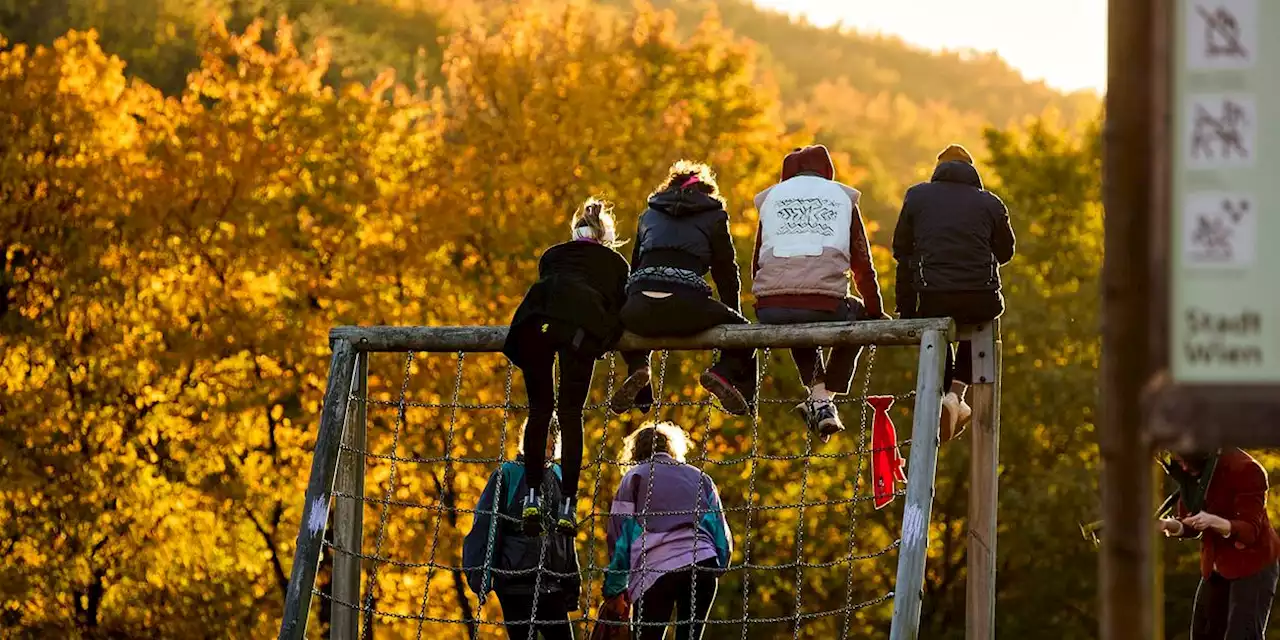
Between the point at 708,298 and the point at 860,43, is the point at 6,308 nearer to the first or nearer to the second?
the point at 708,298

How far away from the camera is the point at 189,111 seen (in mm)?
25375

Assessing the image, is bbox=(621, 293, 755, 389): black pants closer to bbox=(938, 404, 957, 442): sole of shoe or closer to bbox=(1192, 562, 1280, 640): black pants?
bbox=(938, 404, 957, 442): sole of shoe

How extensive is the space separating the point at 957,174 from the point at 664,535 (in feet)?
7.39

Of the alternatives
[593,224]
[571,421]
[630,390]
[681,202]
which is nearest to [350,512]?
[571,421]

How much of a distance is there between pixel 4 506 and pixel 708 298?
14.8 meters

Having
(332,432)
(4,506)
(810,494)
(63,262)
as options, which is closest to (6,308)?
(63,262)

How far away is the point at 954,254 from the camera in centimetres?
867

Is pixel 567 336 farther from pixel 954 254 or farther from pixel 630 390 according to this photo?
pixel 954 254

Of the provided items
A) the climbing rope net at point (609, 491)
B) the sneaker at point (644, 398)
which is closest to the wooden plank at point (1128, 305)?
the sneaker at point (644, 398)

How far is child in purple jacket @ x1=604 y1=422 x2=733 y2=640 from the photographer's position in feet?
28.0

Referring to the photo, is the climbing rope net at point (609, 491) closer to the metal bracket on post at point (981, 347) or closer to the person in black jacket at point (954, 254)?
the person in black jacket at point (954, 254)

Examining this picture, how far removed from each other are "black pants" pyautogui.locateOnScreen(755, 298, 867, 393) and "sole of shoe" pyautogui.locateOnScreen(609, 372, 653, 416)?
2.20 feet

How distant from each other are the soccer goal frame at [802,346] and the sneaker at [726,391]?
179mm

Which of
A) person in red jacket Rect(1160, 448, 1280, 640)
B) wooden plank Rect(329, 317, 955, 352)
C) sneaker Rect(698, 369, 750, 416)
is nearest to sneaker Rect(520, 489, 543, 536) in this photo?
wooden plank Rect(329, 317, 955, 352)
